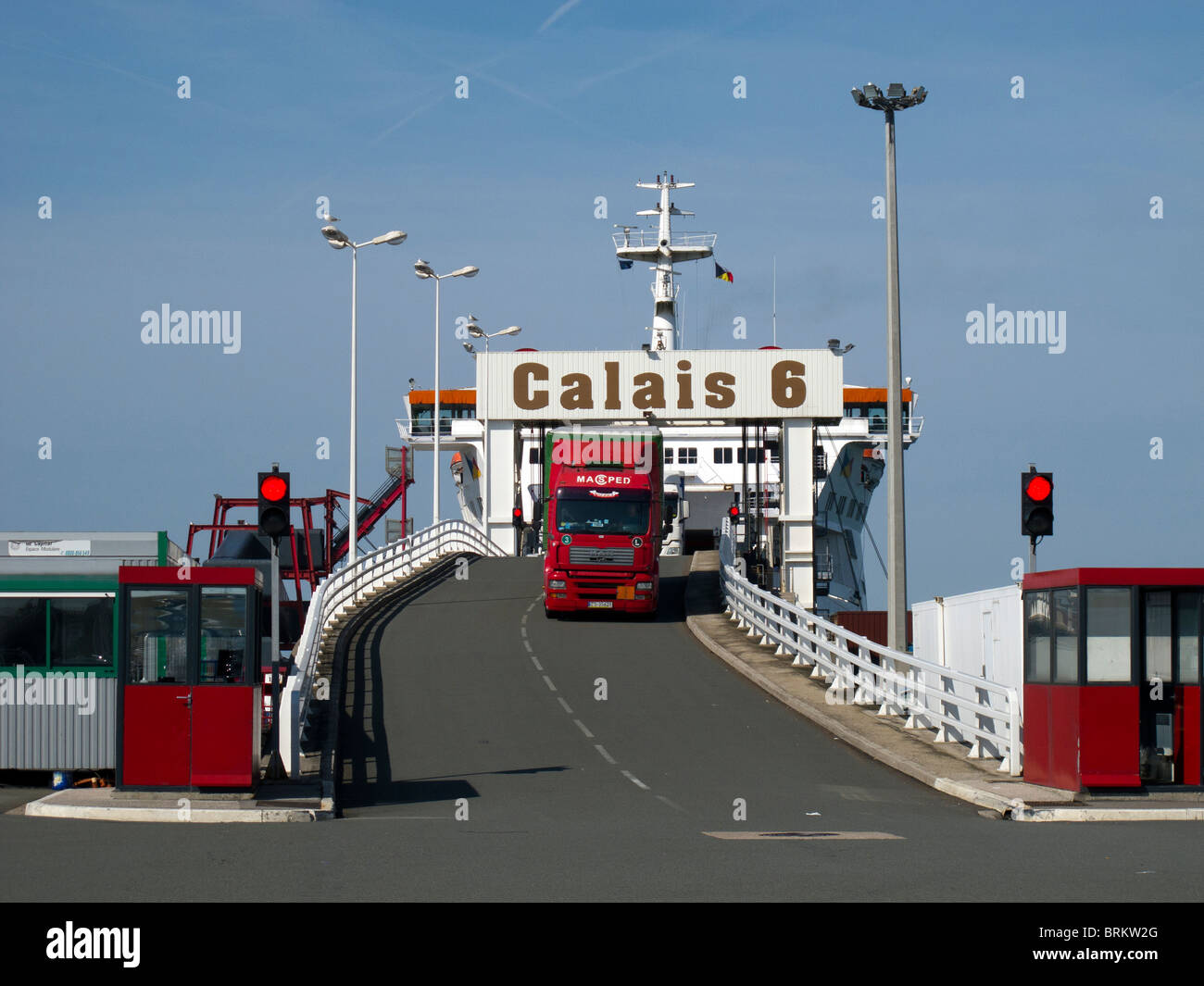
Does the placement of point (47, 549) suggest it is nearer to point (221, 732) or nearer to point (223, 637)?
point (223, 637)

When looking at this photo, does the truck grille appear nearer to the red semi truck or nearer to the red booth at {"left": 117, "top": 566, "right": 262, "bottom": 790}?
the red semi truck

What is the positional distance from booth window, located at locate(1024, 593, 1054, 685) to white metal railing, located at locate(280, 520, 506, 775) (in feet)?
27.0

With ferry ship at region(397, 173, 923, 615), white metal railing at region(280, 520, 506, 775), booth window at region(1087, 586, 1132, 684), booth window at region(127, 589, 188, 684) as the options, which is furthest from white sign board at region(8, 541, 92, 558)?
ferry ship at region(397, 173, 923, 615)

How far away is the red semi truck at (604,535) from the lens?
1281 inches

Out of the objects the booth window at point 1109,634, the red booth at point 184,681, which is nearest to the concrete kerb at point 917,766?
the booth window at point 1109,634

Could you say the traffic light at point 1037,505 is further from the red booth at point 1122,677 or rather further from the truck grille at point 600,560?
the truck grille at point 600,560

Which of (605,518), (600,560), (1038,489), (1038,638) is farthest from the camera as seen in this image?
(605,518)

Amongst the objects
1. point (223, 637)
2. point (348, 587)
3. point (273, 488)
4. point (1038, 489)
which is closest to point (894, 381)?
point (1038, 489)

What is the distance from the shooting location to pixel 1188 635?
15.0 metres

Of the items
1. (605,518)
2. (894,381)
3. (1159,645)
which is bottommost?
(1159,645)

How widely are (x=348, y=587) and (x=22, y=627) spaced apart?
14.3 metres
